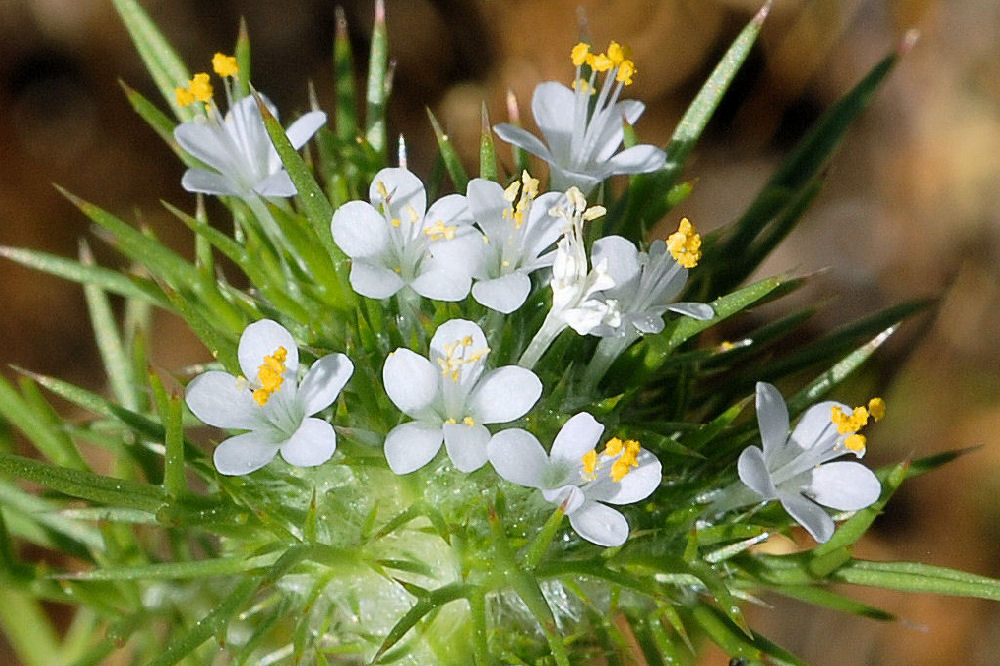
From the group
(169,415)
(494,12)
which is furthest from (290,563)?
(494,12)

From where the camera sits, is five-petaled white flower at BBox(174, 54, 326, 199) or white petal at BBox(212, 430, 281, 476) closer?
white petal at BBox(212, 430, 281, 476)

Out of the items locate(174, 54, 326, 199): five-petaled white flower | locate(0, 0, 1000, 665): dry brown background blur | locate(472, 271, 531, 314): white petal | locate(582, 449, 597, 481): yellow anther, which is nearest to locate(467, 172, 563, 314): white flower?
locate(472, 271, 531, 314): white petal

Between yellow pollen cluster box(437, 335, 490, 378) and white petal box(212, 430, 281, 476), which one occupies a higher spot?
yellow pollen cluster box(437, 335, 490, 378)

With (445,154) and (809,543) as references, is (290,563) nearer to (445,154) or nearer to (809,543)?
(445,154)

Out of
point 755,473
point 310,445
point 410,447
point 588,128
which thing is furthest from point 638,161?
point 310,445

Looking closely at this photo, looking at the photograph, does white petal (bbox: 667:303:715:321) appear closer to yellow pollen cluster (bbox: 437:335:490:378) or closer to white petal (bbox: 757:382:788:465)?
white petal (bbox: 757:382:788:465)

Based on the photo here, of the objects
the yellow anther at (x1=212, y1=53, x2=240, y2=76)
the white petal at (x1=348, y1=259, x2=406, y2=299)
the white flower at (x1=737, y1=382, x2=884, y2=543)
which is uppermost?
the yellow anther at (x1=212, y1=53, x2=240, y2=76)

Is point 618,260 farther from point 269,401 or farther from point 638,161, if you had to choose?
point 269,401
